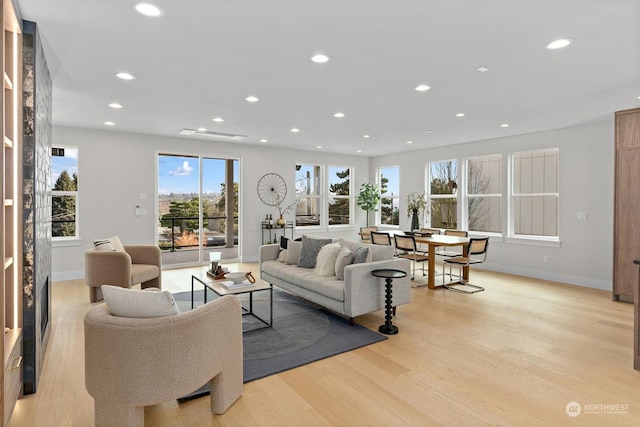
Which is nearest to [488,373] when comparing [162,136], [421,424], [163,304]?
[421,424]

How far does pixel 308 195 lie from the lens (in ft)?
29.8

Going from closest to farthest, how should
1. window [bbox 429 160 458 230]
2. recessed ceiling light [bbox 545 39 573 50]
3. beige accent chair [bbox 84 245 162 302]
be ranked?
recessed ceiling light [bbox 545 39 573 50] → beige accent chair [bbox 84 245 162 302] → window [bbox 429 160 458 230]

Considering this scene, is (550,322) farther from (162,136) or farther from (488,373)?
(162,136)

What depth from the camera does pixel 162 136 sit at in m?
6.92

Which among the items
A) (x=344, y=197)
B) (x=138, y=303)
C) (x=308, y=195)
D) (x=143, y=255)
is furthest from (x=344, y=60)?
(x=344, y=197)

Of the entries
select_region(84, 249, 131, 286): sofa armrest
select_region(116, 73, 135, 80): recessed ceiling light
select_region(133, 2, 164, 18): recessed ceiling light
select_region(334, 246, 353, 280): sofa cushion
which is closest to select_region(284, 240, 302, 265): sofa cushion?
select_region(334, 246, 353, 280): sofa cushion

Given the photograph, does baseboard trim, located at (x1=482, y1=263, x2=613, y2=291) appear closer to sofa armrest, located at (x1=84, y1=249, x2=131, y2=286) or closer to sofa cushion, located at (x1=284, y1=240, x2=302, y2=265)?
sofa cushion, located at (x1=284, y1=240, x2=302, y2=265)

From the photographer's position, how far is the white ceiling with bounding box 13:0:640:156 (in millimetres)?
2389

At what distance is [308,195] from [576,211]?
5.46 metres

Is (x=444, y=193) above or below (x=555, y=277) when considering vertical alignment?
above

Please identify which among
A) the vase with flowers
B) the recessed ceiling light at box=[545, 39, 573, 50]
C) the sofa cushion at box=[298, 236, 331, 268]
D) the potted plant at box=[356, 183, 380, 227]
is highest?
the recessed ceiling light at box=[545, 39, 573, 50]

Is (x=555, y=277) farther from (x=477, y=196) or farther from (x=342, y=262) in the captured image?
(x=342, y=262)

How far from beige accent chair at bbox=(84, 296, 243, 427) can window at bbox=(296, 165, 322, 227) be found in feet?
22.3

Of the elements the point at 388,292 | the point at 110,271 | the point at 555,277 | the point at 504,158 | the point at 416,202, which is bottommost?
the point at 555,277
